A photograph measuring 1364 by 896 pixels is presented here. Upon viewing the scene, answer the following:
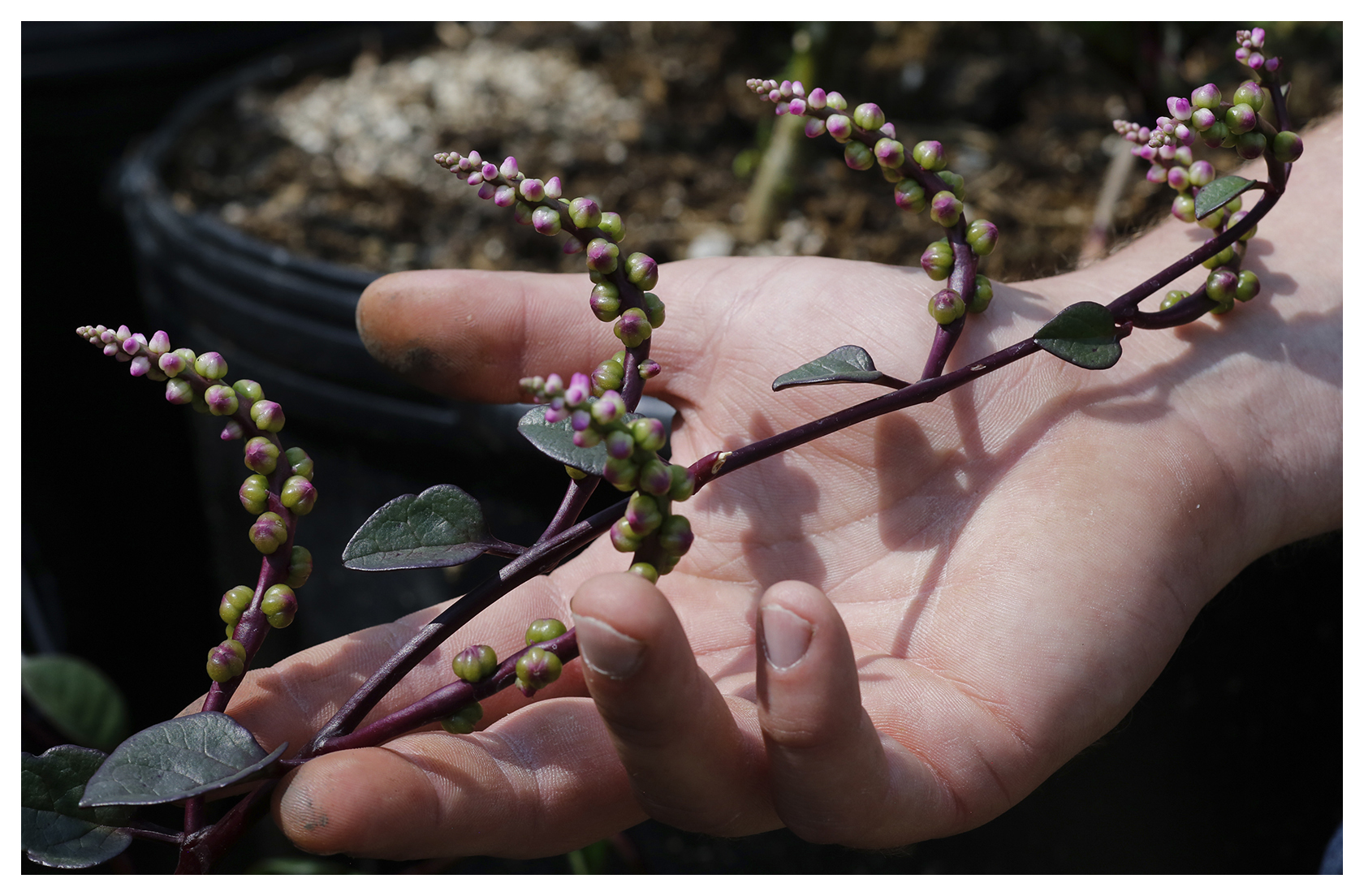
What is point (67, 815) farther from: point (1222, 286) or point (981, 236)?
point (1222, 286)

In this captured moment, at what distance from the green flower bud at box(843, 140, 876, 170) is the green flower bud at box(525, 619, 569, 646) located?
14.0 inches

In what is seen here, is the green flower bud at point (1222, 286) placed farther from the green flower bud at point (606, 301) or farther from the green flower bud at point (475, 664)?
the green flower bud at point (475, 664)

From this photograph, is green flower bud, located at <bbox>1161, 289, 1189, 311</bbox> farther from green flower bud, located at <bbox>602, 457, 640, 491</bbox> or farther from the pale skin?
green flower bud, located at <bbox>602, 457, 640, 491</bbox>

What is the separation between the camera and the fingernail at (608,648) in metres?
0.48

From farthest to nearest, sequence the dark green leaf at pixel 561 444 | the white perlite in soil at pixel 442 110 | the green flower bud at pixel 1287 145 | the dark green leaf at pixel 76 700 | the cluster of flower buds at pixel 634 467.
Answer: the white perlite in soil at pixel 442 110, the dark green leaf at pixel 76 700, the green flower bud at pixel 1287 145, the dark green leaf at pixel 561 444, the cluster of flower buds at pixel 634 467

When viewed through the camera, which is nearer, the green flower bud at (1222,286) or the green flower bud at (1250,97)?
the green flower bud at (1250,97)

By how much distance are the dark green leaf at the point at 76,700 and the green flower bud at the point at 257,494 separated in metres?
0.50

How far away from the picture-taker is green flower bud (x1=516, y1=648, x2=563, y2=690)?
0.55 metres

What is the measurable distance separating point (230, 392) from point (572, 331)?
0.96 feet

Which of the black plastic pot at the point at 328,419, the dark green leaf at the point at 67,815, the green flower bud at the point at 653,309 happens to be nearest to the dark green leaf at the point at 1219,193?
the green flower bud at the point at 653,309

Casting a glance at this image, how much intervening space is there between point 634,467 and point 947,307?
0.91 ft

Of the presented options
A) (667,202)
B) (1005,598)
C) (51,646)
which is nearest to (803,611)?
(1005,598)

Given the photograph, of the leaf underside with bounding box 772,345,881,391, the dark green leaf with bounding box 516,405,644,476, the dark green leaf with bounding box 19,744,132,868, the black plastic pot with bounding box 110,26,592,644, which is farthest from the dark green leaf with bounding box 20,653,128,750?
the leaf underside with bounding box 772,345,881,391

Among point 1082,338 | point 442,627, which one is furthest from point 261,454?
point 1082,338
